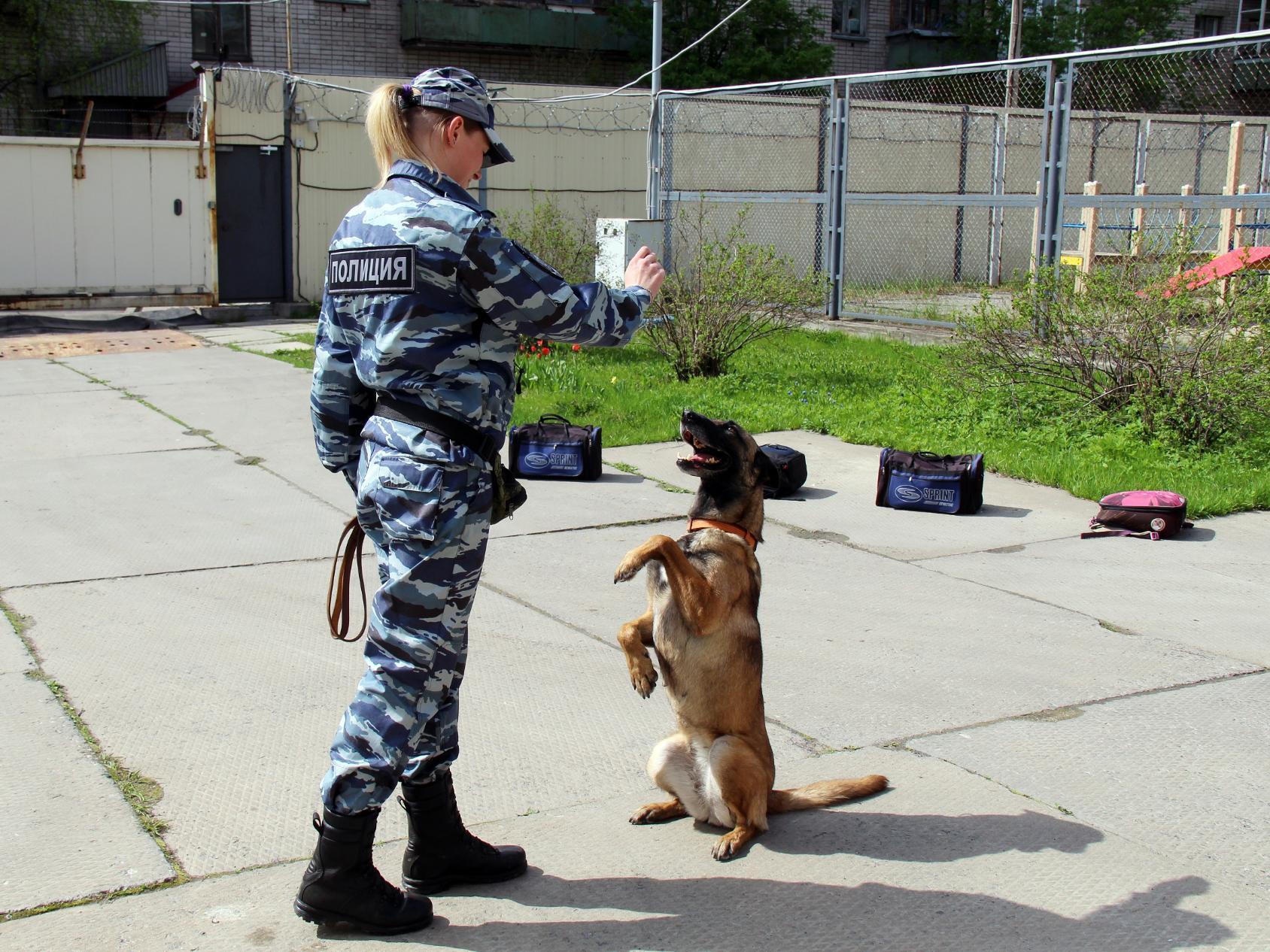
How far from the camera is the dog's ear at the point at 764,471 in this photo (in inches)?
142

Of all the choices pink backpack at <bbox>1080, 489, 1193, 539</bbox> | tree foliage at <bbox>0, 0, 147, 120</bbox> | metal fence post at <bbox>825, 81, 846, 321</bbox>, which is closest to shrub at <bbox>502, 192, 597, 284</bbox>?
metal fence post at <bbox>825, 81, 846, 321</bbox>

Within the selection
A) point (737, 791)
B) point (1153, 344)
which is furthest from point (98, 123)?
point (737, 791)

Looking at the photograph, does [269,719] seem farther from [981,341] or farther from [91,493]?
[981,341]

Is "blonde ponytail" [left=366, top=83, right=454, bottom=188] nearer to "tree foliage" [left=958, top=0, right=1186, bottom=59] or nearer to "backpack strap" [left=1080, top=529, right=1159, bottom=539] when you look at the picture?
"backpack strap" [left=1080, top=529, right=1159, bottom=539]

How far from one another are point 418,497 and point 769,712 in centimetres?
197

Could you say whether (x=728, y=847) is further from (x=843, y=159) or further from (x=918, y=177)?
(x=918, y=177)

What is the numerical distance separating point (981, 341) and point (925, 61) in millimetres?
30175

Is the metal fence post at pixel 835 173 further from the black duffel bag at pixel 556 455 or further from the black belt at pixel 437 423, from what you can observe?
the black belt at pixel 437 423

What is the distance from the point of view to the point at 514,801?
3.62 m

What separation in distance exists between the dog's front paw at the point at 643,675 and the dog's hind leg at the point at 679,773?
192mm

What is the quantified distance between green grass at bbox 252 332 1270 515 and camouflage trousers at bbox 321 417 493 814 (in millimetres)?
5246

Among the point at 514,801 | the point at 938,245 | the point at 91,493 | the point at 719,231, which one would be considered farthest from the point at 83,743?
the point at 938,245

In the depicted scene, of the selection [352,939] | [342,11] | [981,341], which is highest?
[342,11]

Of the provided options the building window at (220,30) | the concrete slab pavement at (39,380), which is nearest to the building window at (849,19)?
the building window at (220,30)
